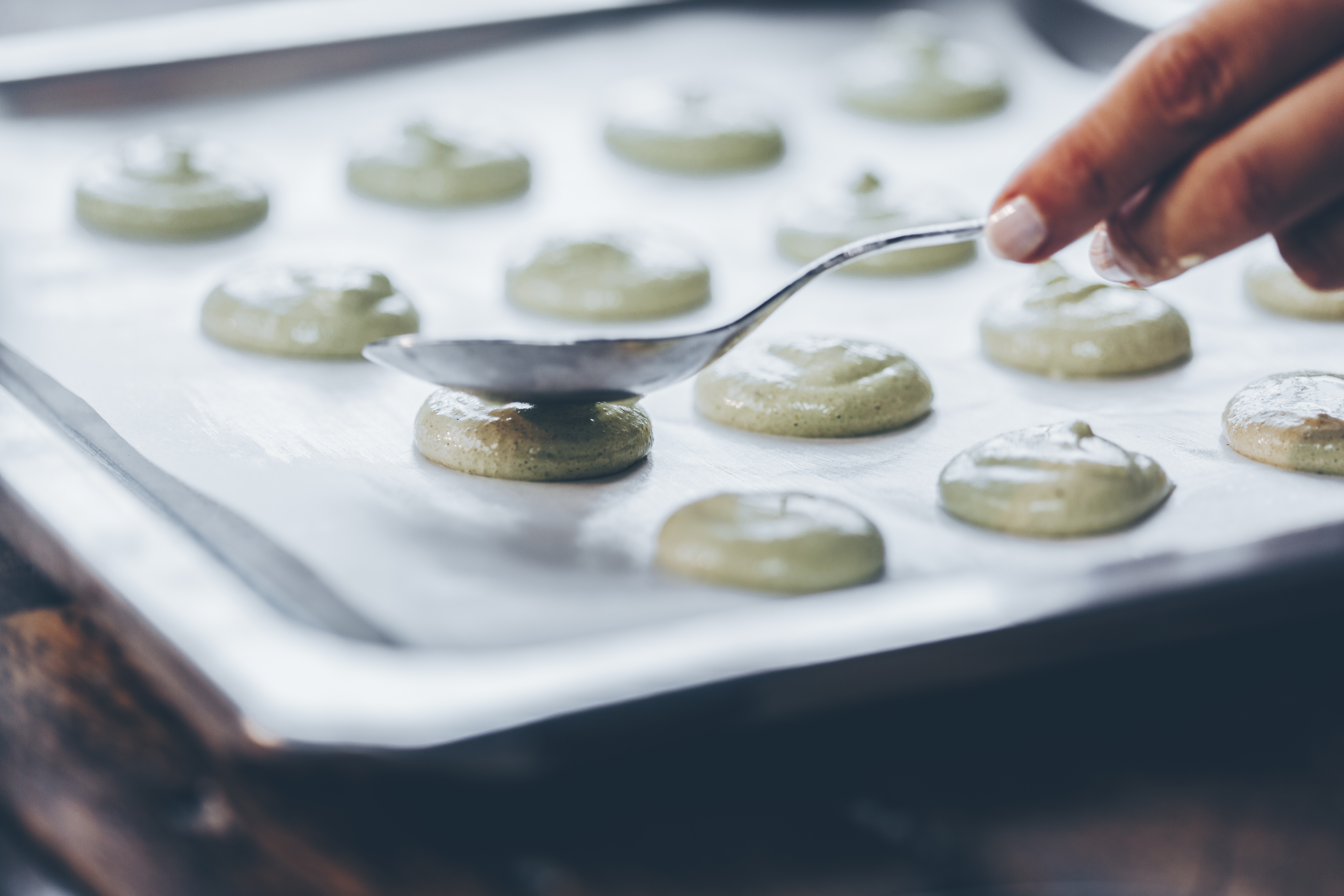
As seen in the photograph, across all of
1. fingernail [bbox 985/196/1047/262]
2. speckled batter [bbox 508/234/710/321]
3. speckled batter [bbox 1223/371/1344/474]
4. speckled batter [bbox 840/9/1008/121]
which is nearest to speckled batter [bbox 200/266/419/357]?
speckled batter [bbox 508/234/710/321]

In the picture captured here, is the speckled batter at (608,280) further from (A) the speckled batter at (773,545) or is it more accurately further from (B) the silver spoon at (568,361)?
(A) the speckled batter at (773,545)

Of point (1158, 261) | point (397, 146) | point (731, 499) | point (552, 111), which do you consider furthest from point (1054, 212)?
point (552, 111)

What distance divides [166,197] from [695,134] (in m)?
1.05

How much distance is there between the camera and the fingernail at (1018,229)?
129cm

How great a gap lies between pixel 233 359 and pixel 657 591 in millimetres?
930

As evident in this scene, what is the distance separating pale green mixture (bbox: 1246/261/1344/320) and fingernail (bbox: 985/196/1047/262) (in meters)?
1.06

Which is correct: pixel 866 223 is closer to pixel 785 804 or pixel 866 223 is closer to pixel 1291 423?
pixel 1291 423

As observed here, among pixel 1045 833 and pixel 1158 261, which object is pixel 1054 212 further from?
pixel 1045 833

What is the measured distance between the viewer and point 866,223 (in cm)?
248

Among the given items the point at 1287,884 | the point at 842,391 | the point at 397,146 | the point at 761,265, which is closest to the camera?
the point at 1287,884

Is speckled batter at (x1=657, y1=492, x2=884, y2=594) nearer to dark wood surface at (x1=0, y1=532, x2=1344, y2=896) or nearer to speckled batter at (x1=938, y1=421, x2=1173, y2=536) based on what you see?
speckled batter at (x1=938, y1=421, x2=1173, y2=536)

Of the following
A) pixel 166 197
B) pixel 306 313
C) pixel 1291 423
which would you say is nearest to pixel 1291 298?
pixel 1291 423

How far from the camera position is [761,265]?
8.14 ft

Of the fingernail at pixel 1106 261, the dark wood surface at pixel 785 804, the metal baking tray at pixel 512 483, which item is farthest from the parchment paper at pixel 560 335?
the fingernail at pixel 1106 261
